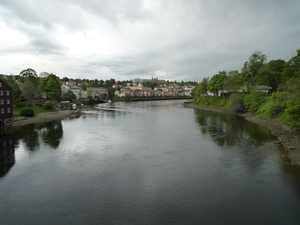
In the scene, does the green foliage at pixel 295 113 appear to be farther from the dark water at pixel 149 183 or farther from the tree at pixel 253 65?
the tree at pixel 253 65

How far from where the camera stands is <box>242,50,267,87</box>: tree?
4419 centimetres

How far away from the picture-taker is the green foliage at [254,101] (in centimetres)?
3406

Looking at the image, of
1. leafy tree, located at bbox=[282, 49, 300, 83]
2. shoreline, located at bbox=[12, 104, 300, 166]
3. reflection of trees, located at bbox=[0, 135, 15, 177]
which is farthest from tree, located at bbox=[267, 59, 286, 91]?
reflection of trees, located at bbox=[0, 135, 15, 177]

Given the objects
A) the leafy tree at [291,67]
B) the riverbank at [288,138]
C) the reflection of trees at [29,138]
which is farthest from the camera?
the leafy tree at [291,67]

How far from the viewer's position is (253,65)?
1746 inches

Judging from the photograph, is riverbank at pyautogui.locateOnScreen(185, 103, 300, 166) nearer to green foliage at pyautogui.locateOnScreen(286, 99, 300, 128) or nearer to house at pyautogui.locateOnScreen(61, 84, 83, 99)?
green foliage at pyautogui.locateOnScreen(286, 99, 300, 128)

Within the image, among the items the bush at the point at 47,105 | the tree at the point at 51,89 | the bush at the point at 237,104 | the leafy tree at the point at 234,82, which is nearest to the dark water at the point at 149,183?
the bush at the point at 237,104

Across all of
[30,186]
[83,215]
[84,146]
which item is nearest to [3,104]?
[84,146]

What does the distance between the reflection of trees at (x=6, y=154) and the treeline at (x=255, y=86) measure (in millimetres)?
24973

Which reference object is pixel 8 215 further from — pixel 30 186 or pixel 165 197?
pixel 165 197

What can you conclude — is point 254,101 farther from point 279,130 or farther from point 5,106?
point 5,106

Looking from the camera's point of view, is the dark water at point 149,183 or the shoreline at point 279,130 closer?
the dark water at point 149,183

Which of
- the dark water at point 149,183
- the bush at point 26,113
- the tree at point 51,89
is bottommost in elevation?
the dark water at point 149,183

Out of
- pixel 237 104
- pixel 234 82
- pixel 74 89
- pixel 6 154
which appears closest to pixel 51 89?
pixel 74 89
